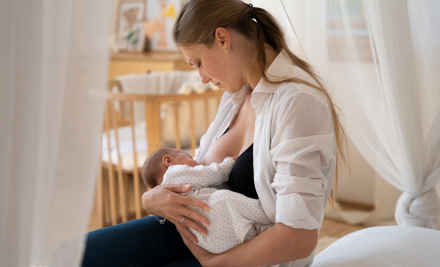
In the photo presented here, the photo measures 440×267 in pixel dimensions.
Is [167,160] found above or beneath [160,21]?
beneath

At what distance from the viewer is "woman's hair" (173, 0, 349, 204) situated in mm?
1131

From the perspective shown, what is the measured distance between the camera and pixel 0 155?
619 millimetres

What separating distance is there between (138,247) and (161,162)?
1.02 ft

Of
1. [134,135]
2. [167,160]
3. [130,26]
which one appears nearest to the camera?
[167,160]

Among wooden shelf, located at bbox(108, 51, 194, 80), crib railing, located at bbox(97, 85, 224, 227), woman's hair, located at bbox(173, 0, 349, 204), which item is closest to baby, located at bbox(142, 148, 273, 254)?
woman's hair, located at bbox(173, 0, 349, 204)

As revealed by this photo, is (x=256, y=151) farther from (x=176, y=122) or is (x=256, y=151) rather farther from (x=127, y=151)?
(x=127, y=151)

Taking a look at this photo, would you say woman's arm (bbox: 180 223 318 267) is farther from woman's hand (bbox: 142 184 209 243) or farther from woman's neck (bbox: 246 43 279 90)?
woman's neck (bbox: 246 43 279 90)

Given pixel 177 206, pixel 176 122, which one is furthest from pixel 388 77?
pixel 176 122

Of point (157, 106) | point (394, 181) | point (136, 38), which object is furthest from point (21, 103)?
point (136, 38)

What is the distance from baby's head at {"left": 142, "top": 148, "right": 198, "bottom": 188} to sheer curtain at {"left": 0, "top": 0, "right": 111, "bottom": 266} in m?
0.74

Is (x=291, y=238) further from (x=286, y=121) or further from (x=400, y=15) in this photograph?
(x=400, y=15)

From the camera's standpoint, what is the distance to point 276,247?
1.00 metres

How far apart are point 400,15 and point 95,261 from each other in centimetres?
121

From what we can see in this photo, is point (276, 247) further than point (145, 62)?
No
